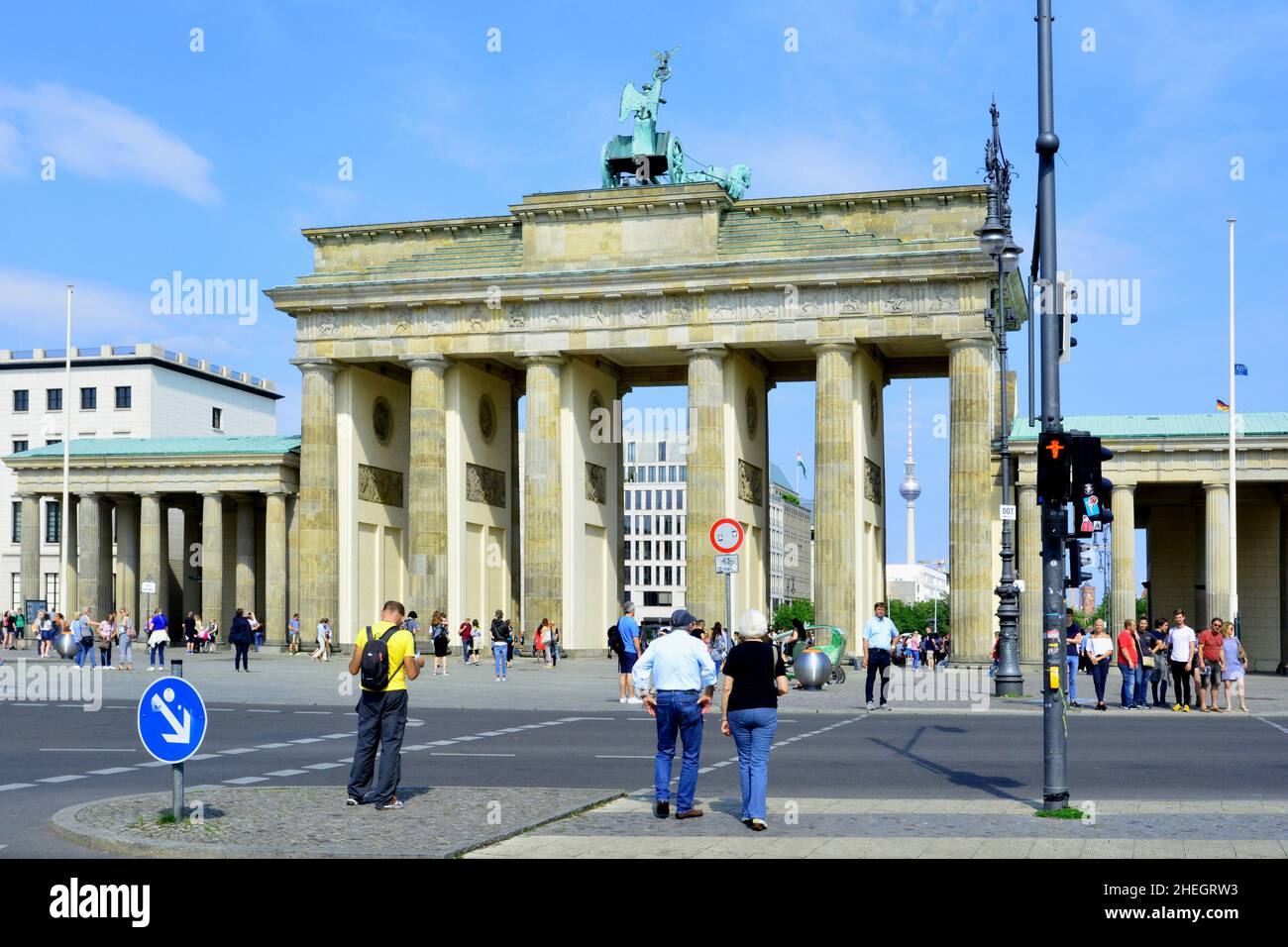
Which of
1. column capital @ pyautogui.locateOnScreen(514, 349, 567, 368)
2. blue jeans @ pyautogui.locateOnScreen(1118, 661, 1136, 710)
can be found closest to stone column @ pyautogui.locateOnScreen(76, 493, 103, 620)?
column capital @ pyautogui.locateOnScreen(514, 349, 567, 368)

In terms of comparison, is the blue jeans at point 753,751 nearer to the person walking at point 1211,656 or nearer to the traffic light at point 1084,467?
the traffic light at point 1084,467

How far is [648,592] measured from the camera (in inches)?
5876

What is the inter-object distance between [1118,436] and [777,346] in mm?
12563

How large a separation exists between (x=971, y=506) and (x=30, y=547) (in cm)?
4472

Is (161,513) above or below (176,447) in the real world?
below

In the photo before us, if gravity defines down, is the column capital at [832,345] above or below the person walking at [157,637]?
above

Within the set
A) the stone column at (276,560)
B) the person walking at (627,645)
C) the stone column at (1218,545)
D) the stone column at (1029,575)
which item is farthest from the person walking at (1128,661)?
the stone column at (276,560)

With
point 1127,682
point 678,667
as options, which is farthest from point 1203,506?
point 678,667

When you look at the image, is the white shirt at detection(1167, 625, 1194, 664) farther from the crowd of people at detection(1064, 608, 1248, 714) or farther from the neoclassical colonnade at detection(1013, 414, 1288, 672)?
the neoclassical colonnade at detection(1013, 414, 1288, 672)

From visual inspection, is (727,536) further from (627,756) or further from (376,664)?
(376,664)

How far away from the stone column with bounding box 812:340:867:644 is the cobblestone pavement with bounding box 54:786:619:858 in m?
39.7

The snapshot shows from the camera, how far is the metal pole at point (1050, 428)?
13.9 m

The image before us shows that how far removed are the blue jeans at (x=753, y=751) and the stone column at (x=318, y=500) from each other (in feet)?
160

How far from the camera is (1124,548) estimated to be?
183 ft
